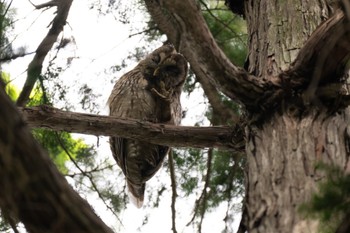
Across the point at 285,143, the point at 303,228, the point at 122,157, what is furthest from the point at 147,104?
the point at 303,228

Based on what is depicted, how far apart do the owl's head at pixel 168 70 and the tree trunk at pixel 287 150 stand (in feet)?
5.37

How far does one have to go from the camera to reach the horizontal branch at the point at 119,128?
316 cm

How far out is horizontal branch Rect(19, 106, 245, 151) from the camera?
3.16 metres

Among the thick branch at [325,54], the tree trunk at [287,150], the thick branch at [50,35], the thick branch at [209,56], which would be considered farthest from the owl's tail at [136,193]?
the thick branch at [325,54]

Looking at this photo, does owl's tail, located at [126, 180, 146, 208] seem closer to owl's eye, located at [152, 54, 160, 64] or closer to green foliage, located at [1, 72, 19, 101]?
owl's eye, located at [152, 54, 160, 64]

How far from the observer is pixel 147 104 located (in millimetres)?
4461

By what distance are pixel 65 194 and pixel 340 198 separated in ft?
2.30

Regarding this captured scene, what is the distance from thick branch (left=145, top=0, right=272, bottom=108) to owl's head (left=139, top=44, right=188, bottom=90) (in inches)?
79.7

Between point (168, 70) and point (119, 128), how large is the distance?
148 cm

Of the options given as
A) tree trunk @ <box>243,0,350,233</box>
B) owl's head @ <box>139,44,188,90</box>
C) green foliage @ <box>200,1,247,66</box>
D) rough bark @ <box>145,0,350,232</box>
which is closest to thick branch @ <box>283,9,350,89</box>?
rough bark @ <box>145,0,350,232</box>

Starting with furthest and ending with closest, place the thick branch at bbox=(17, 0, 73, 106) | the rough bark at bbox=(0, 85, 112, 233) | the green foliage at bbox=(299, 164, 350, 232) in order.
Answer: the thick branch at bbox=(17, 0, 73, 106), the green foliage at bbox=(299, 164, 350, 232), the rough bark at bbox=(0, 85, 112, 233)

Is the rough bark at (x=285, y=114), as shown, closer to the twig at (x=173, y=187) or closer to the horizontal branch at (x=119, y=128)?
the horizontal branch at (x=119, y=128)

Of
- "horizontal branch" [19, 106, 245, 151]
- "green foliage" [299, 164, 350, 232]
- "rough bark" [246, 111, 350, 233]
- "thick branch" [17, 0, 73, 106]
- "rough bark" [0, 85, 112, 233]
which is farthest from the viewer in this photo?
"thick branch" [17, 0, 73, 106]

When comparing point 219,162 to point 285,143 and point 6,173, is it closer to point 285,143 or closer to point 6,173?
point 285,143
